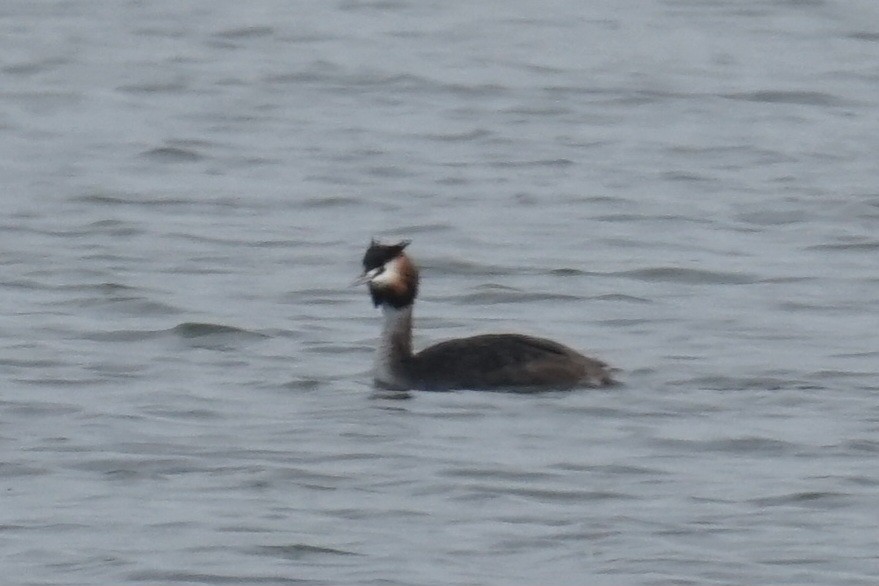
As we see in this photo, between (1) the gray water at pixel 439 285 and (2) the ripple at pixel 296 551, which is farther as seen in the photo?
(1) the gray water at pixel 439 285

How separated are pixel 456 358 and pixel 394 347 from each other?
412 millimetres

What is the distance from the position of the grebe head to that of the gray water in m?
Answer: 0.43

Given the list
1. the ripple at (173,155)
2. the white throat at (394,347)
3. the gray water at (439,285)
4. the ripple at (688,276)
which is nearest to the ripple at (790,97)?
the gray water at (439,285)

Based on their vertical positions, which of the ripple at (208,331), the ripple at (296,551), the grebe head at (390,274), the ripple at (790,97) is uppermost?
the grebe head at (390,274)

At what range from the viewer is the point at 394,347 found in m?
13.1

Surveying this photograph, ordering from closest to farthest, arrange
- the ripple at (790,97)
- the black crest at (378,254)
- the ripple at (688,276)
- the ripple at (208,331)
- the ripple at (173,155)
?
the black crest at (378,254)
the ripple at (208,331)
the ripple at (688,276)
the ripple at (173,155)
the ripple at (790,97)

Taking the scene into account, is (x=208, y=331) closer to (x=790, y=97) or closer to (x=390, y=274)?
(x=390, y=274)

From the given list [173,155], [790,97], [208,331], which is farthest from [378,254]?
[790,97]

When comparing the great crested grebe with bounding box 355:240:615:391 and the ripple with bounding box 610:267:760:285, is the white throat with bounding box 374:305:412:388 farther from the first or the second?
the ripple with bounding box 610:267:760:285

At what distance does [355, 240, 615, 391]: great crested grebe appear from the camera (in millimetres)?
12633

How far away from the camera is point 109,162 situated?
20266 millimetres

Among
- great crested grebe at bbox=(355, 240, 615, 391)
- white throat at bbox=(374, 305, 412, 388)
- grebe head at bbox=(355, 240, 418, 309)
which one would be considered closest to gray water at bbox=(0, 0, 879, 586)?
great crested grebe at bbox=(355, 240, 615, 391)

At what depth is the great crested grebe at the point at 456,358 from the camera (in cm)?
1263

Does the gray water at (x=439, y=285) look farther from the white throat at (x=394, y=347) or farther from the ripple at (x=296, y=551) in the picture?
the white throat at (x=394, y=347)
